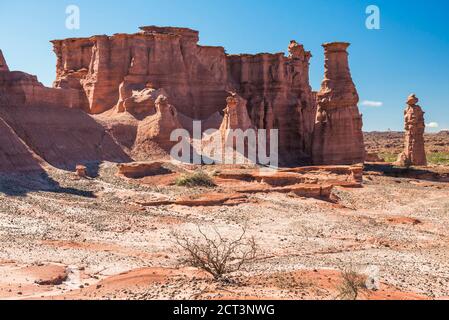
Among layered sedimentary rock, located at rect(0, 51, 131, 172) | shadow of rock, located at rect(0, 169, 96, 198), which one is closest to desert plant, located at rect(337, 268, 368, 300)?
shadow of rock, located at rect(0, 169, 96, 198)

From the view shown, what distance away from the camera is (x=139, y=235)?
1650cm

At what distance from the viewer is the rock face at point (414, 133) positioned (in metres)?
46.6

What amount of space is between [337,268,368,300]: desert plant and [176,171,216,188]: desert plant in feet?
55.4

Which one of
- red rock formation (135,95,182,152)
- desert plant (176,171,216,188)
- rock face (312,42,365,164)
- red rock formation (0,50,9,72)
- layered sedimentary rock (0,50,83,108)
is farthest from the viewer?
rock face (312,42,365,164)

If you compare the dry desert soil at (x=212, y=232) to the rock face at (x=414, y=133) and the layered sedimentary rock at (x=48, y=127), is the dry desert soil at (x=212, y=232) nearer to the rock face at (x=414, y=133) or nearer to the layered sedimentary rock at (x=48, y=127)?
the layered sedimentary rock at (x=48, y=127)

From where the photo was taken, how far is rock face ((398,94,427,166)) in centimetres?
4662

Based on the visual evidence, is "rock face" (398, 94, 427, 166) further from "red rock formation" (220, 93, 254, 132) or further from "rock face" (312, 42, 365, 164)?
"red rock formation" (220, 93, 254, 132)

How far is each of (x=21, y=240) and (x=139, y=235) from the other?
3605mm

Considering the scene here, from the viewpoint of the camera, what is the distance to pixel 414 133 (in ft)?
155

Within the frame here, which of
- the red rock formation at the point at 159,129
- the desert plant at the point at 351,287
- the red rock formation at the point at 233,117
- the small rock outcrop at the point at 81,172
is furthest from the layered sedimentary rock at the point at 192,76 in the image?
the desert plant at the point at 351,287

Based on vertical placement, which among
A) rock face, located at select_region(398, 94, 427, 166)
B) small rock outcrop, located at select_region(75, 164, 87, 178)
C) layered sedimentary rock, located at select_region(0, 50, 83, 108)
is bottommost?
small rock outcrop, located at select_region(75, 164, 87, 178)

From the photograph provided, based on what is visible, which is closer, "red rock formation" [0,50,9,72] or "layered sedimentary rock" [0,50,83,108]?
"layered sedimentary rock" [0,50,83,108]

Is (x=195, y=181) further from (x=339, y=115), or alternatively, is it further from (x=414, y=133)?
(x=414, y=133)

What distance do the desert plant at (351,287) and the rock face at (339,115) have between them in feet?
104
